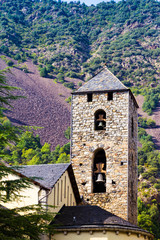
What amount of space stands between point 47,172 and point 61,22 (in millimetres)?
153800

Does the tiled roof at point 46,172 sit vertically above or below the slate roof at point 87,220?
above

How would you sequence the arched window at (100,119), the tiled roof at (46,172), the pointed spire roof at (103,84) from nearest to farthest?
the tiled roof at (46,172), the arched window at (100,119), the pointed spire roof at (103,84)

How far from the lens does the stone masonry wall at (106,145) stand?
1105 inches

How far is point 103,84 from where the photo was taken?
30297 millimetres

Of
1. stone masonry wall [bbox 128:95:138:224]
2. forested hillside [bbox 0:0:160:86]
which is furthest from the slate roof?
forested hillside [bbox 0:0:160:86]

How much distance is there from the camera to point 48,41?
531 ft

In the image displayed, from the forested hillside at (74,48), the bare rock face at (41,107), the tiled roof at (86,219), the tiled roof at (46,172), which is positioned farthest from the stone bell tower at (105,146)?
the bare rock face at (41,107)

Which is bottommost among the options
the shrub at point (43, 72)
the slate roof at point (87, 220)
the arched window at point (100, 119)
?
the slate roof at point (87, 220)

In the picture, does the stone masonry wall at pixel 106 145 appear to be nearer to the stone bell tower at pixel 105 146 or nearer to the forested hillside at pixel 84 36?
the stone bell tower at pixel 105 146

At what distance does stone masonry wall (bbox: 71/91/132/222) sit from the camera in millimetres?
28078

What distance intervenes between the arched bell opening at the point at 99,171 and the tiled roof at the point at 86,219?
4916mm

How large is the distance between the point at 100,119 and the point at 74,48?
12694cm

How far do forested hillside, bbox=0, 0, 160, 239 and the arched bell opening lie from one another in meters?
71.6

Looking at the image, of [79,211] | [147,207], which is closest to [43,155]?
[147,207]
